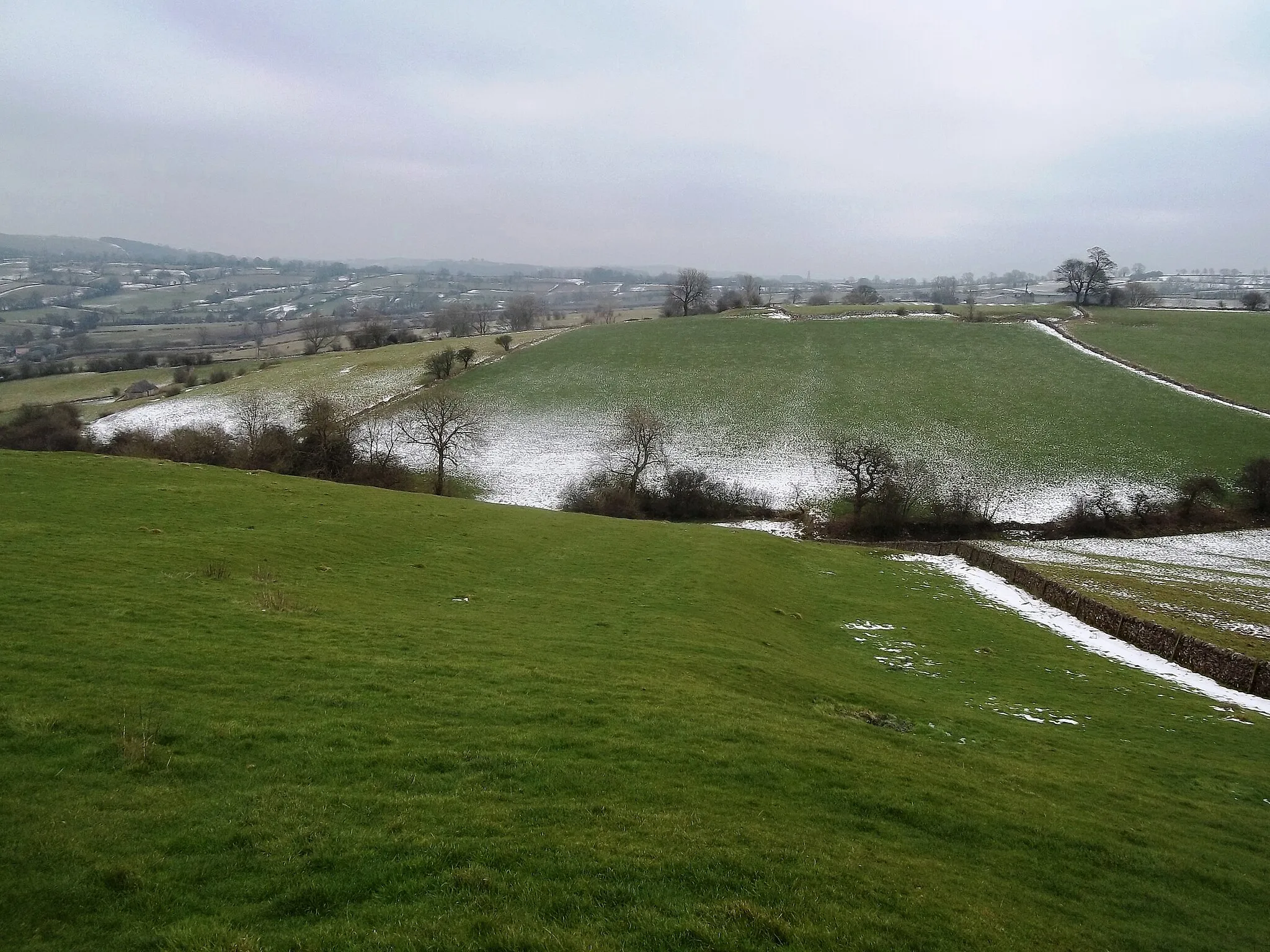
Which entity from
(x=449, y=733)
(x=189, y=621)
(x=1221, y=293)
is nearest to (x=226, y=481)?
(x=189, y=621)

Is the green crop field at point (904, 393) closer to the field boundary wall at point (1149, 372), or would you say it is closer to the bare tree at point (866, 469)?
the field boundary wall at point (1149, 372)

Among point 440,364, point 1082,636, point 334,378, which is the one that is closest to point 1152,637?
point 1082,636

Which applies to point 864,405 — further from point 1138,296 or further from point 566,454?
point 1138,296

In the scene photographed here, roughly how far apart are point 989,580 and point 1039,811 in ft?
91.2

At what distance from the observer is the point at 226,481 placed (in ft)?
110

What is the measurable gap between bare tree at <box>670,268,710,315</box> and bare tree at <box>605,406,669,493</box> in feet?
250

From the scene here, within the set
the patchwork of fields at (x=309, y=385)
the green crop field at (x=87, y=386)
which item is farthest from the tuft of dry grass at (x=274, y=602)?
the green crop field at (x=87, y=386)

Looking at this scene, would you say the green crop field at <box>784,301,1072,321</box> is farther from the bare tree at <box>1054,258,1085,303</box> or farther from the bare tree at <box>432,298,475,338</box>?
the bare tree at <box>432,298,475,338</box>

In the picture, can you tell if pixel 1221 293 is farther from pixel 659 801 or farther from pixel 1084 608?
pixel 659 801

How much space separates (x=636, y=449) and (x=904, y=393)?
3694cm

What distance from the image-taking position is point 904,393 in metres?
81.5

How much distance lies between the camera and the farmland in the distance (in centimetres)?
6238

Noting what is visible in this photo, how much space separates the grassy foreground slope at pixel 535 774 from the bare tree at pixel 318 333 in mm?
99883

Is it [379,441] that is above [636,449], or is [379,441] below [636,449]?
below
